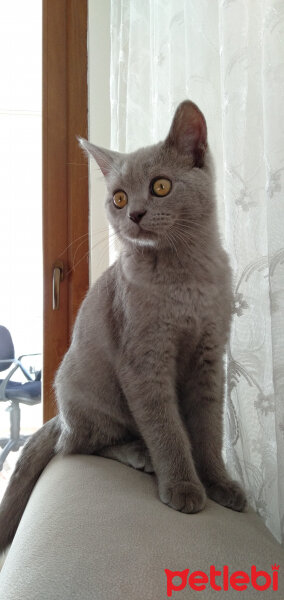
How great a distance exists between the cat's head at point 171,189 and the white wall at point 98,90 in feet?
2.51

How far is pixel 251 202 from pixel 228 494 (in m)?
0.50

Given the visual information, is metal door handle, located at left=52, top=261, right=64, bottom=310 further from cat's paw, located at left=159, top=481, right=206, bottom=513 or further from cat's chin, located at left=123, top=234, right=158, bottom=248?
cat's paw, located at left=159, top=481, right=206, bottom=513

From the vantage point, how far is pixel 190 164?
75cm

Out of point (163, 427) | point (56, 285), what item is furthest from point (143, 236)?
point (56, 285)

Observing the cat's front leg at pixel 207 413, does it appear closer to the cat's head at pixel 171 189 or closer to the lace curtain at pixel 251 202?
the lace curtain at pixel 251 202

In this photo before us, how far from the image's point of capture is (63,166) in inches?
61.2

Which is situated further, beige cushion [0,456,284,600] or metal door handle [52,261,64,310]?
metal door handle [52,261,64,310]

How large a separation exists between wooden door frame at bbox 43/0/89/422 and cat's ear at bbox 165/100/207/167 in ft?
2.82

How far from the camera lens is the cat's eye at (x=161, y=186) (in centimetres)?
71

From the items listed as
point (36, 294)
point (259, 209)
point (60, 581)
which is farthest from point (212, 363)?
point (36, 294)

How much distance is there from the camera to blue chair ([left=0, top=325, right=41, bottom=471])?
1.61 metres

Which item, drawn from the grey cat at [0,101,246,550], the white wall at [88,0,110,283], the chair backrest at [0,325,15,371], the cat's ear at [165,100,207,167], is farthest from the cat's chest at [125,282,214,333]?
the chair backrest at [0,325,15,371]

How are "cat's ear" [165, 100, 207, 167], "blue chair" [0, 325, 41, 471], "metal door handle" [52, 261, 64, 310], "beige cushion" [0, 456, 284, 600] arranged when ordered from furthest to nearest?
"blue chair" [0, 325, 41, 471]
"metal door handle" [52, 261, 64, 310]
"cat's ear" [165, 100, 207, 167]
"beige cushion" [0, 456, 284, 600]

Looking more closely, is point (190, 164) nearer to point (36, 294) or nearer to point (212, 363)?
point (212, 363)
